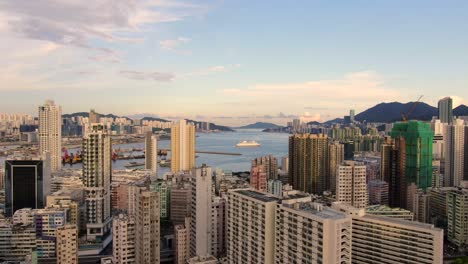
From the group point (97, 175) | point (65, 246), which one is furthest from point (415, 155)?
point (65, 246)

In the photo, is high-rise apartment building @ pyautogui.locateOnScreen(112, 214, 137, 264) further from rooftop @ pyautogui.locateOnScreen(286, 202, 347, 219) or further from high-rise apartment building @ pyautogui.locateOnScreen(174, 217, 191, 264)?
rooftop @ pyautogui.locateOnScreen(286, 202, 347, 219)

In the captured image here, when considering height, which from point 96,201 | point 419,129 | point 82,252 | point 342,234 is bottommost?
point 82,252

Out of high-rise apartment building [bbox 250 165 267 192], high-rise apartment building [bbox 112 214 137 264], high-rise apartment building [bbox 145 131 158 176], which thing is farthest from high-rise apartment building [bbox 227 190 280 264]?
high-rise apartment building [bbox 145 131 158 176]

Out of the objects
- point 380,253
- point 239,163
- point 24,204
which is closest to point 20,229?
point 24,204

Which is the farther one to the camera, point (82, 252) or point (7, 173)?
point (7, 173)

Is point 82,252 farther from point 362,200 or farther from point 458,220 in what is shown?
point 458,220

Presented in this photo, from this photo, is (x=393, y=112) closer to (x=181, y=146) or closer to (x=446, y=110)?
(x=446, y=110)

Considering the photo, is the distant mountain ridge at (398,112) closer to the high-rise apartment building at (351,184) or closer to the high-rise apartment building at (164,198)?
the high-rise apartment building at (351,184)
